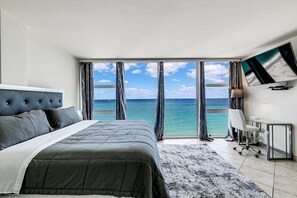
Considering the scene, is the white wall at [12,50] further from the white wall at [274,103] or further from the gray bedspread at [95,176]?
the white wall at [274,103]

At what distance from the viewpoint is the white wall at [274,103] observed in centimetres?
340

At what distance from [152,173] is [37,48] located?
3.09 meters

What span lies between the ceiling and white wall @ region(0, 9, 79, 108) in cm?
16

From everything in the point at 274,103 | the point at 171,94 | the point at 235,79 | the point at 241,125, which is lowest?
the point at 241,125

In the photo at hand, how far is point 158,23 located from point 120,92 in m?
2.67

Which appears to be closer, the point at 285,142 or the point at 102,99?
the point at 285,142

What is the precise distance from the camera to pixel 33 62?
10.1 ft

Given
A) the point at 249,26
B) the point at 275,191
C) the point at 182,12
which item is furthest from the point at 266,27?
the point at 275,191

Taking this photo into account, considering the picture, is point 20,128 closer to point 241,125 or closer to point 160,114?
point 160,114

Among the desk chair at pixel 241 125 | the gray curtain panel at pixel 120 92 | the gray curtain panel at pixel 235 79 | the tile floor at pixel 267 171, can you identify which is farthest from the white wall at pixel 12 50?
the gray curtain panel at pixel 235 79

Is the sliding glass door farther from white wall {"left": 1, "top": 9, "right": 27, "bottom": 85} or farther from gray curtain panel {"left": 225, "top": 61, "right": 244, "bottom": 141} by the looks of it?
white wall {"left": 1, "top": 9, "right": 27, "bottom": 85}

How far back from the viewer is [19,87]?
244 centimetres

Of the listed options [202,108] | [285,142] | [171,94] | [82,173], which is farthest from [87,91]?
[285,142]

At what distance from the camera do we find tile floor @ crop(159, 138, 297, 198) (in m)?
2.31
